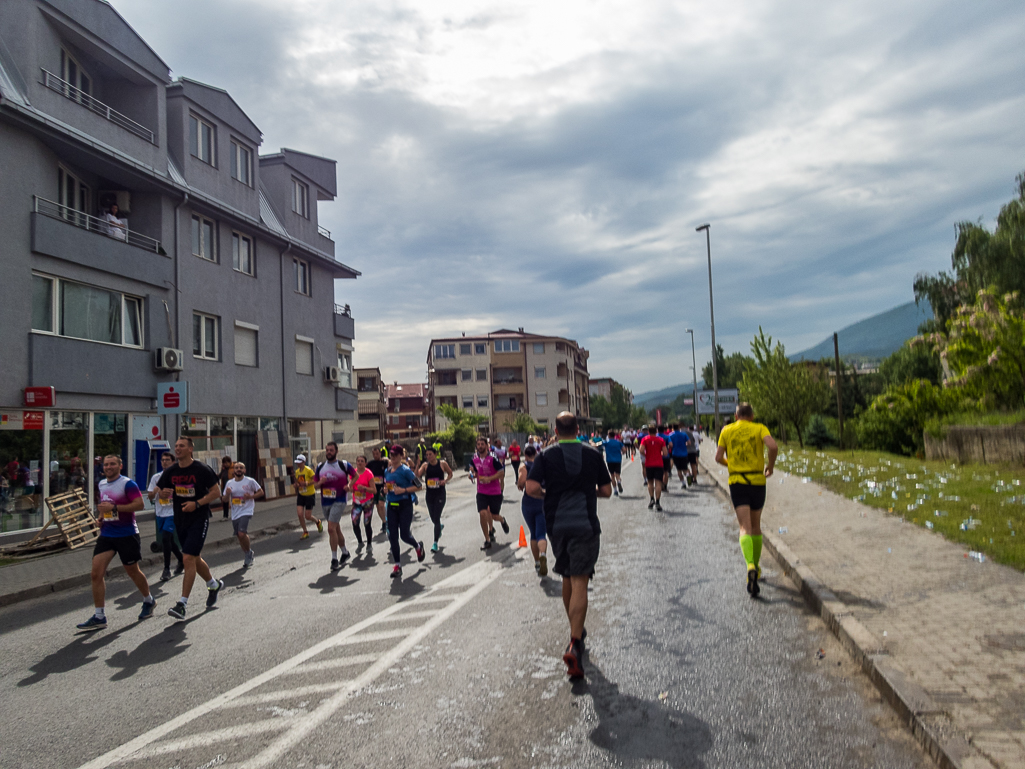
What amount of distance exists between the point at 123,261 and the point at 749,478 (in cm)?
1675

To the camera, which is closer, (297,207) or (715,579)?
(715,579)

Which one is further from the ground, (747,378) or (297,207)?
(297,207)

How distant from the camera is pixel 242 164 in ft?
81.7

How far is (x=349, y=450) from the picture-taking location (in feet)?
97.4

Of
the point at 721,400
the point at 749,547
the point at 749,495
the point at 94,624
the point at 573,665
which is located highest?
the point at 721,400

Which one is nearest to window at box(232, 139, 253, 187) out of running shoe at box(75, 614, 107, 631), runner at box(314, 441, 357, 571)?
runner at box(314, 441, 357, 571)

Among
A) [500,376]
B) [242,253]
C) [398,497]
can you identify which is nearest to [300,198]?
[242,253]

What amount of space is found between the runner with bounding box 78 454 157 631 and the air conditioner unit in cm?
1235

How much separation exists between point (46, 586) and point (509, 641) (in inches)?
310

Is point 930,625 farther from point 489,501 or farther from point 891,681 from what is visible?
point 489,501

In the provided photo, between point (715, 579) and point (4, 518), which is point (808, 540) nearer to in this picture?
point (715, 579)

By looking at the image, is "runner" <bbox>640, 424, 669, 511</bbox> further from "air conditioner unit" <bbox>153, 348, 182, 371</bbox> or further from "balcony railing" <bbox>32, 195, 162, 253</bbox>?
"balcony railing" <bbox>32, 195, 162, 253</bbox>

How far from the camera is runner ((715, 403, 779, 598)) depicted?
746cm

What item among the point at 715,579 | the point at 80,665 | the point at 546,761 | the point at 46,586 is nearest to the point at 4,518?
the point at 46,586
